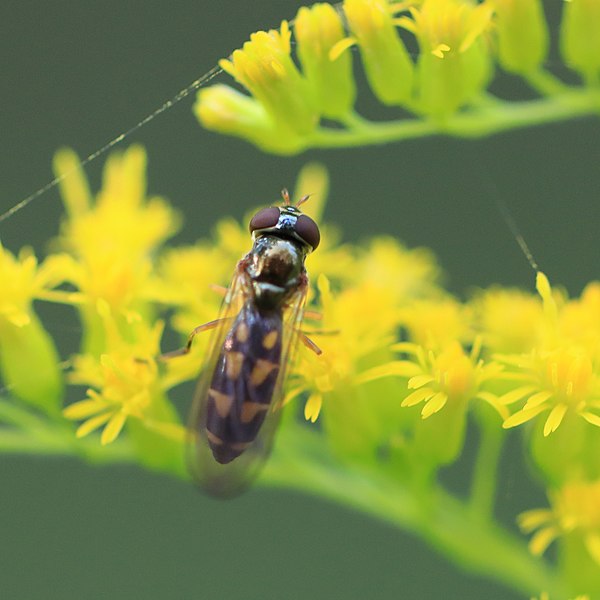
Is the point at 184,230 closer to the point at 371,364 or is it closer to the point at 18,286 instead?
the point at 18,286

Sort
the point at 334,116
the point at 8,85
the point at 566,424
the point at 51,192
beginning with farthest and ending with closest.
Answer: the point at 8,85
the point at 51,192
the point at 334,116
the point at 566,424

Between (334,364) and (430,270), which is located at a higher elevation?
(430,270)

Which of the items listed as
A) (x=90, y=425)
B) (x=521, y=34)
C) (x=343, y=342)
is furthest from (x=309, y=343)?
(x=521, y=34)

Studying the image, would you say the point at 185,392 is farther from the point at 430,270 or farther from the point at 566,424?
the point at 566,424

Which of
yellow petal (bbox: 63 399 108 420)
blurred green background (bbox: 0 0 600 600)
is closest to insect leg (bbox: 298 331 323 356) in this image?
yellow petal (bbox: 63 399 108 420)

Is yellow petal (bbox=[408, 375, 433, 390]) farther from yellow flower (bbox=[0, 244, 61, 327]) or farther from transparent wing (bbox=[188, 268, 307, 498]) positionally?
yellow flower (bbox=[0, 244, 61, 327])

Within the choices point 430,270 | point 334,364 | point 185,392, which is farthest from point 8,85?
point 334,364
